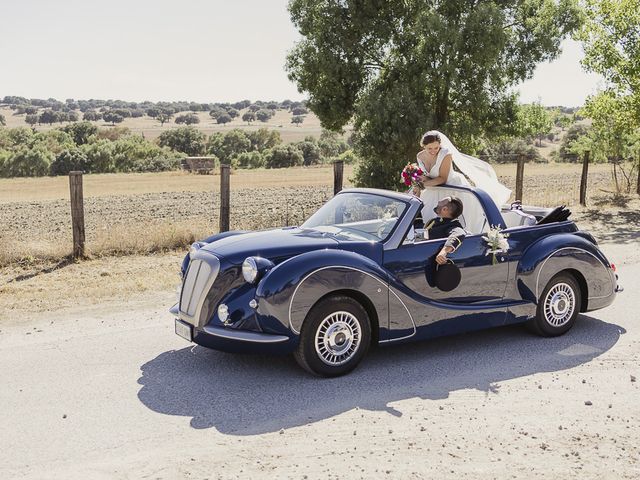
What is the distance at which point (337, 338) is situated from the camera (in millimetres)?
6172

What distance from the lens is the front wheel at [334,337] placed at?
19.8 ft

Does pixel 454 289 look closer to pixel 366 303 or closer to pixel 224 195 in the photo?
pixel 366 303

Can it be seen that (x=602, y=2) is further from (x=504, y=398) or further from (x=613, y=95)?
(x=504, y=398)

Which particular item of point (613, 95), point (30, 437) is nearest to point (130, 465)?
point (30, 437)

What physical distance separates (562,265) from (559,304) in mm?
432

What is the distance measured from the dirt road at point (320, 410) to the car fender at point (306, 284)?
25.2 inches

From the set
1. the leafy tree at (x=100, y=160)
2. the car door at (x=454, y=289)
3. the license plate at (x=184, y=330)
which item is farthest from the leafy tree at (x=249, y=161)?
the license plate at (x=184, y=330)

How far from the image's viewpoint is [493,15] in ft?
51.8

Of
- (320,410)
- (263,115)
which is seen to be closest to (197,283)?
(320,410)

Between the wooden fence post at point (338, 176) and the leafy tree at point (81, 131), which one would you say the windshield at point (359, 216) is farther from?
the leafy tree at point (81, 131)

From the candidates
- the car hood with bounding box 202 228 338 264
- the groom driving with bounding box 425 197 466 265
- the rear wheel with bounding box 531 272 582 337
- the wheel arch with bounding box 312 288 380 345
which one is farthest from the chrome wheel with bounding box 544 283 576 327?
the car hood with bounding box 202 228 338 264

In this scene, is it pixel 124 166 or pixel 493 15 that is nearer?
pixel 493 15

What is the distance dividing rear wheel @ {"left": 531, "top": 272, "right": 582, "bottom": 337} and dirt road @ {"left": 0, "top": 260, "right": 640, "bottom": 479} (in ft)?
0.47

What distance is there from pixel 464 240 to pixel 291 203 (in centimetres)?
1645
